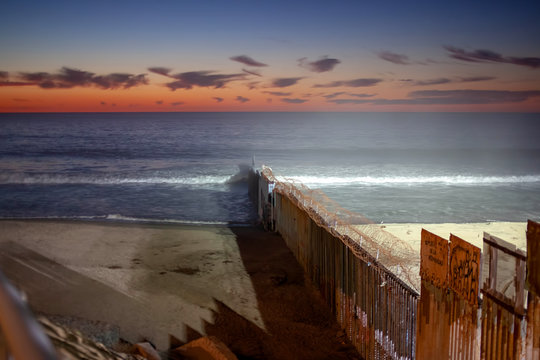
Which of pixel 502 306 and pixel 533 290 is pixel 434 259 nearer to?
pixel 502 306

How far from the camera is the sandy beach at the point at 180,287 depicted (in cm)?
748

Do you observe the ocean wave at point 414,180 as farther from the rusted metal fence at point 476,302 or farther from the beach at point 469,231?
the rusted metal fence at point 476,302

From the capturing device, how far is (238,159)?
51562 mm

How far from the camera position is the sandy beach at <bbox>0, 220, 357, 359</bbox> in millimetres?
7484

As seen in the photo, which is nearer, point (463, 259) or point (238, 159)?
point (463, 259)

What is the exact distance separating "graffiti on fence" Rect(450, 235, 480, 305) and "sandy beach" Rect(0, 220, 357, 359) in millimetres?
3194

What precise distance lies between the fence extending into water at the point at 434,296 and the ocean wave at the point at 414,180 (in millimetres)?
24543

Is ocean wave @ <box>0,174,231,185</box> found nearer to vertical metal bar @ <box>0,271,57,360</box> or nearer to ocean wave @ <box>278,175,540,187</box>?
ocean wave @ <box>278,175,540,187</box>

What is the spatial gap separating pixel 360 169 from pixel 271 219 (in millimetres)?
30478

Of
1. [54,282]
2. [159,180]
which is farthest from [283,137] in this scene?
[54,282]

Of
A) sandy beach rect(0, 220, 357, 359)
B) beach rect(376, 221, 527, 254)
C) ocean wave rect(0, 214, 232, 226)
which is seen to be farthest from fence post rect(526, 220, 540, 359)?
ocean wave rect(0, 214, 232, 226)

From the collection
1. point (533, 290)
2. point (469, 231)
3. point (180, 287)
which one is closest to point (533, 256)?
point (533, 290)

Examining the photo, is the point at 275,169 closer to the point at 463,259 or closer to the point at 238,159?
the point at 238,159

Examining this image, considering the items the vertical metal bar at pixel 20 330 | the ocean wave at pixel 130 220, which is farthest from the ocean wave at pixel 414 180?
the vertical metal bar at pixel 20 330
